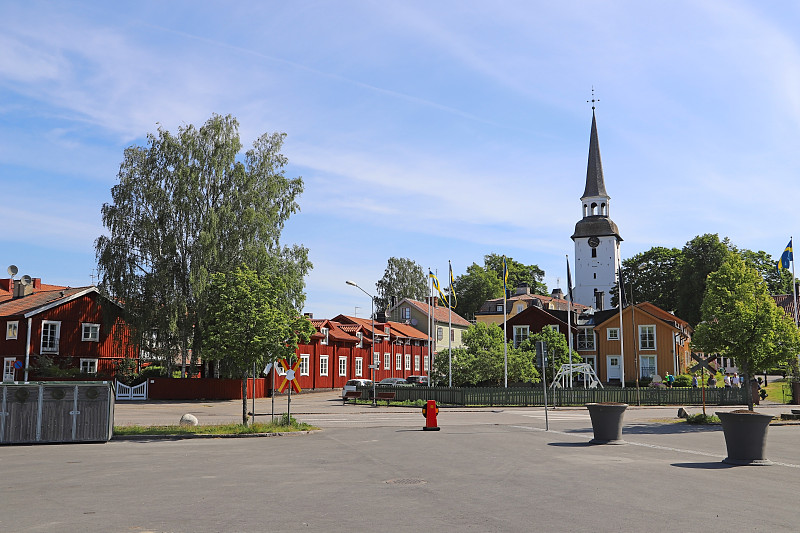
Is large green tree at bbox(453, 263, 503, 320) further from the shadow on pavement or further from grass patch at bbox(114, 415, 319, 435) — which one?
the shadow on pavement

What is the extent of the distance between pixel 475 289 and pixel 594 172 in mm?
26238

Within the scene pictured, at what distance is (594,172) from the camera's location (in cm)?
10712

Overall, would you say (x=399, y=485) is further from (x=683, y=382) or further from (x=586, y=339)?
(x=586, y=339)

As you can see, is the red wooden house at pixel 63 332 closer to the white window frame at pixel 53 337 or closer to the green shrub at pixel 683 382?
the white window frame at pixel 53 337

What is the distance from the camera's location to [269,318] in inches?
897

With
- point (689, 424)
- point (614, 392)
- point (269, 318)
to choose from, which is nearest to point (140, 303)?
point (269, 318)

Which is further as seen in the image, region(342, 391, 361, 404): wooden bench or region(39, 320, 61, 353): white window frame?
region(39, 320, 61, 353): white window frame

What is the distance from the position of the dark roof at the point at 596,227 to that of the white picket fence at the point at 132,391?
7837cm

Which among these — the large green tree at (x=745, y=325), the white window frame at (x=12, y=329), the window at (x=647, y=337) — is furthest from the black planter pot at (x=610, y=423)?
the window at (x=647, y=337)

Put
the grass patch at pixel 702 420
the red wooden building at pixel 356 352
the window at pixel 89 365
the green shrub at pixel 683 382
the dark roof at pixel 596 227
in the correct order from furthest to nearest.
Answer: the dark roof at pixel 596 227
the red wooden building at pixel 356 352
the green shrub at pixel 683 382
the window at pixel 89 365
the grass patch at pixel 702 420

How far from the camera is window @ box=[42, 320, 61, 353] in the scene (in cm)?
4769

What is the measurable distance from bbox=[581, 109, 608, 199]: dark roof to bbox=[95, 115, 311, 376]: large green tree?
7124 centimetres

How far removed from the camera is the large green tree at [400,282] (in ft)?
356

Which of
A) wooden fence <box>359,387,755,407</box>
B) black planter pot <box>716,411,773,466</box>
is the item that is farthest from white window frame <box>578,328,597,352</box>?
black planter pot <box>716,411,773,466</box>
